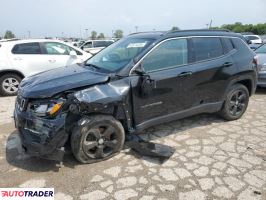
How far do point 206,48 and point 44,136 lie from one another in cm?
305

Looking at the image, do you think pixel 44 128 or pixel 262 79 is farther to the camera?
pixel 262 79

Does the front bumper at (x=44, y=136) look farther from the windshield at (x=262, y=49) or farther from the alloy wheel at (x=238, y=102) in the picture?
the windshield at (x=262, y=49)

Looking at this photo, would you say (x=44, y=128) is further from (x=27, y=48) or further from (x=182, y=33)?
(x=27, y=48)

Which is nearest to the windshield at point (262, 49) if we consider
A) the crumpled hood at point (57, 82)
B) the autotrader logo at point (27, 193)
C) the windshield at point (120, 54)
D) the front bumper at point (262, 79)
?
the front bumper at point (262, 79)

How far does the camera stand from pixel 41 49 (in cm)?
795

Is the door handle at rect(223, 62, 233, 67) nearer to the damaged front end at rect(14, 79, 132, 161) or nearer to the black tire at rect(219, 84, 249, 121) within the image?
the black tire at rect(219, 84, 249, 121)

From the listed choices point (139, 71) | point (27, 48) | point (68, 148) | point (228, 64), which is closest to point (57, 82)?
point (68, 148)

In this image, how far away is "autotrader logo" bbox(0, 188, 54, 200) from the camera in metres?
3.03

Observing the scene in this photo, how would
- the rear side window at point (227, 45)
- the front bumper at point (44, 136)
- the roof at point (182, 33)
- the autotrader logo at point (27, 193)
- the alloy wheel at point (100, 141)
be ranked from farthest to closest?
the rear side window at point (227, 45) → the roof at point (182, 33) → the alloy wheel at point (100, 141) → the front bumper at point (44, 136) → the autotrader logo at point (27, 193)

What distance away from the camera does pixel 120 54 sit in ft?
14.1

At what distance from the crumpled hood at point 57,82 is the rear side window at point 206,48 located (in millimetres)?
1678

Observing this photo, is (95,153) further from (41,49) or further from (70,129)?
(41,49)

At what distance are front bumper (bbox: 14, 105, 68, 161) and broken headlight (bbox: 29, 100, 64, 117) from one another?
0.07 meters

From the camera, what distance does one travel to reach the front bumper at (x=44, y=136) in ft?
10.5
